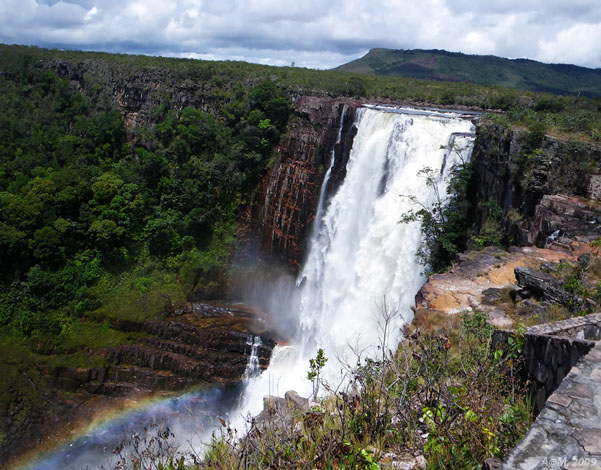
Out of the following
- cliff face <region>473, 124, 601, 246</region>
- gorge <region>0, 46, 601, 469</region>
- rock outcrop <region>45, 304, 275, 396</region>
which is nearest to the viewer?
cliff face <region>473, 124, 601, 246</region>

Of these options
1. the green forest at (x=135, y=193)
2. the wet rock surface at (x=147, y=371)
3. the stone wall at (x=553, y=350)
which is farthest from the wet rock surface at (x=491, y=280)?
the wet rock surface at (x=147, y=371)

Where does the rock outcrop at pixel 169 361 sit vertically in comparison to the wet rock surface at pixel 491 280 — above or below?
below

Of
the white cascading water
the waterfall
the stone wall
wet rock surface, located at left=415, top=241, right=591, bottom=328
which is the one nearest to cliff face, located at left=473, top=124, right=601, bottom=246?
wet rock surface, located at left=415, top=241, right=591, bottom=328

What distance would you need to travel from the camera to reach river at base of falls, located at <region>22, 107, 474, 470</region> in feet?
54.3

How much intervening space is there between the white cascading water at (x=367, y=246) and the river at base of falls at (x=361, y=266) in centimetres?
4

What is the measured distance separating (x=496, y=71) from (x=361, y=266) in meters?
78.0

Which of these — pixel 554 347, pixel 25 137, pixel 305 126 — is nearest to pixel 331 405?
pixel 554 347

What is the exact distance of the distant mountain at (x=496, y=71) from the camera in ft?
246

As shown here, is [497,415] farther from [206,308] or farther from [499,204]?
[206,308]

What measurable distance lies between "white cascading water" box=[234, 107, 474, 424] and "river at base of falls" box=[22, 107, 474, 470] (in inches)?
1.7

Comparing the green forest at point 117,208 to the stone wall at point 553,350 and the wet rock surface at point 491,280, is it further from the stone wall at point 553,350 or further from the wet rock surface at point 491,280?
the stone wall at point 553,350

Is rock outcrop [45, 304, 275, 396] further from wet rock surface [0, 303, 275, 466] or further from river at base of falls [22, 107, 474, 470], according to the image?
river at base of falls [22, 107, 474, 470]

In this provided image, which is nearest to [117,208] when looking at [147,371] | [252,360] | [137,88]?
[147,371]

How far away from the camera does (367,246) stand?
1858 cm
